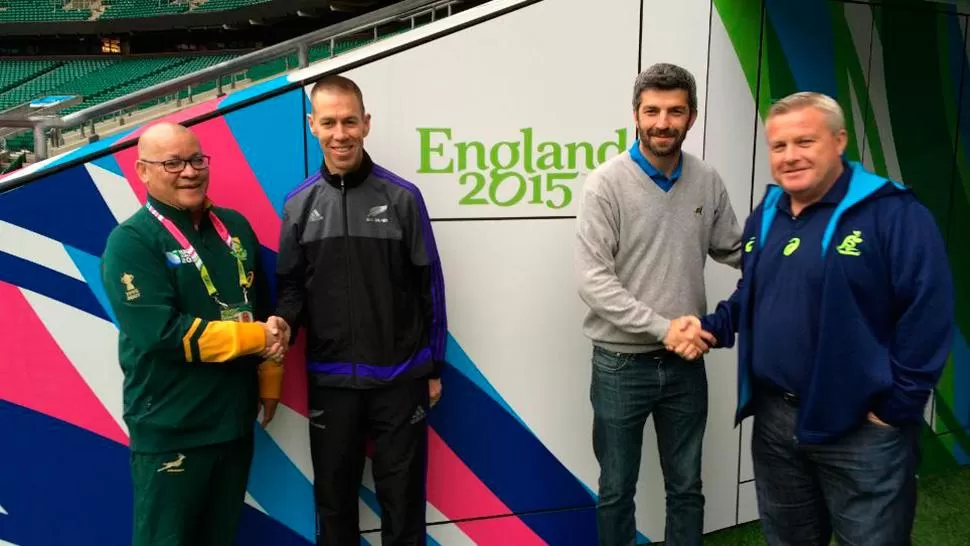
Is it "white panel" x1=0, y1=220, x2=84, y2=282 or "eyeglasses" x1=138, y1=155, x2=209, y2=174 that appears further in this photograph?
"white panel" x1=0, y1=220, x2=84, y2=282

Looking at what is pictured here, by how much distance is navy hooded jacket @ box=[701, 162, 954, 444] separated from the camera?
1.49m

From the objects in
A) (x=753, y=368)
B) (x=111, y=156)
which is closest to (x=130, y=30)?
(x=111, y=156)

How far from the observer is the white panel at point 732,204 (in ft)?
8.60

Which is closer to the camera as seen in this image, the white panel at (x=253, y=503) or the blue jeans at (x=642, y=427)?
the blue jeans at (x=642, y=427)

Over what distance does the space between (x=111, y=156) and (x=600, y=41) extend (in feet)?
5.58

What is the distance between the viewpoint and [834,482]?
168 centimetres

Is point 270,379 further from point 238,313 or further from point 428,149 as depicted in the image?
point 428,149

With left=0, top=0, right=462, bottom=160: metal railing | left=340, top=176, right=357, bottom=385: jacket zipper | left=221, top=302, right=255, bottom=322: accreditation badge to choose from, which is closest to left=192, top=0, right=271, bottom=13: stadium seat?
left=0, top=0, right=462, bottom=160: metal railing

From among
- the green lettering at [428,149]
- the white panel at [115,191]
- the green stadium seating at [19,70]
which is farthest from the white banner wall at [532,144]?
the green stadium seating at [19,70]

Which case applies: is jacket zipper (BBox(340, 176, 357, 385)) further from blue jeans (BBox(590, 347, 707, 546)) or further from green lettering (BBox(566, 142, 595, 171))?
green lettering (BBox(566, 142, 595, 171))

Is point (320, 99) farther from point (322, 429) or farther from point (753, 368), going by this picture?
point (753, 368)

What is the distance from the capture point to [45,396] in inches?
86.3

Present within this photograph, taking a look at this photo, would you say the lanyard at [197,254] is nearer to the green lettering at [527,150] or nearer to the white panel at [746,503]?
the green lettering at [527,150]

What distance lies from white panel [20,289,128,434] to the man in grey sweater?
1555 mm
